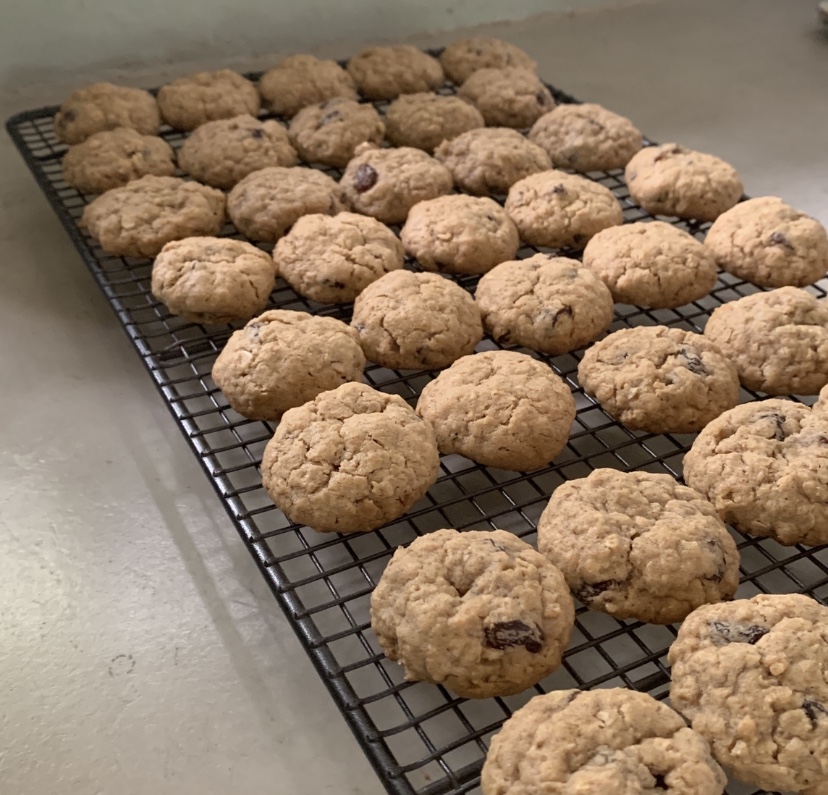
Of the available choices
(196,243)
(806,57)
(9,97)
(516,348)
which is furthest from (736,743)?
(806,57)

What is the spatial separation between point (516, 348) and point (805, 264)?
28.9 inches

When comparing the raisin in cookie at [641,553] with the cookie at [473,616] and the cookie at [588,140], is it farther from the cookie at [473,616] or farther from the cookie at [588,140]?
the cookie at [588,140]

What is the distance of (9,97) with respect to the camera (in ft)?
10.2

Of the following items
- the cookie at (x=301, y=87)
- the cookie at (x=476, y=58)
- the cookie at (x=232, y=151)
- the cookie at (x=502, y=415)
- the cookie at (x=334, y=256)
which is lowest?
the cookie at (x=502, y=415)

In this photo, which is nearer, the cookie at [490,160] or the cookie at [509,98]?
the cookie at [490,160]

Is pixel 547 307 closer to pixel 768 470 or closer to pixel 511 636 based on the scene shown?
pixel 768 470

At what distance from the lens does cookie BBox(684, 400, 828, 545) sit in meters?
1.55

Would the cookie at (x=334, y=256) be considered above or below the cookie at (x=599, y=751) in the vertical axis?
above

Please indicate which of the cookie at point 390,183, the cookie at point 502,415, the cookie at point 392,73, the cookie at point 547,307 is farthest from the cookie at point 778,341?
the cookie at point 392,73

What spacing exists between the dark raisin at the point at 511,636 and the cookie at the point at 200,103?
6.55 feet

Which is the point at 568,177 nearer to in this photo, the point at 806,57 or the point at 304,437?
the point at 304,437

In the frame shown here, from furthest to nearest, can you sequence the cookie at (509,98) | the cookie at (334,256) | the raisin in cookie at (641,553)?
the cookie at (509,98), the cookie at (334,256), the raisin in cookie at (641,553)

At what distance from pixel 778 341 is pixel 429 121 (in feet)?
4.34

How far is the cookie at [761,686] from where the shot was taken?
119 cm
